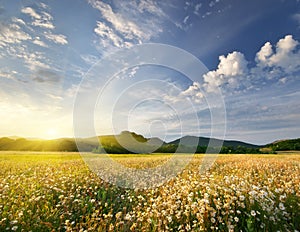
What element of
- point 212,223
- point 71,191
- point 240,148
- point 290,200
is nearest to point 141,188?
point 71,191

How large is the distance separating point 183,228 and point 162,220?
48 centimetres

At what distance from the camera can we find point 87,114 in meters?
11.8

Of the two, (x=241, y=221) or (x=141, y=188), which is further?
(x=141, y=188)

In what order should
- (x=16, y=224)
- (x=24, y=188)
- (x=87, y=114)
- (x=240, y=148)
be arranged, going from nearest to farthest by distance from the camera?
(x=16, y=224)
(x=24, y=188)
(x=87, y=114)
(x=240, y=148)

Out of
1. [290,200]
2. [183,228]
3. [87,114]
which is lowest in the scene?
[183,228]

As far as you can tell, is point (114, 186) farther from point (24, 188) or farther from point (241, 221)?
point (241, 221)

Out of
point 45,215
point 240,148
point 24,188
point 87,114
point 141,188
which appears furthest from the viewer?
point 240,148

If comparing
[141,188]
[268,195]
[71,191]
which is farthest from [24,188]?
[268,195]

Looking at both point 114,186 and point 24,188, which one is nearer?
point 24,188

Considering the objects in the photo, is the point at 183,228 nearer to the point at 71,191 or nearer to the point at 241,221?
the point at 241,221

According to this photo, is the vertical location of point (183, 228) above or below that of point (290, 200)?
below

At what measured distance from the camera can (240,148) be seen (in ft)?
189

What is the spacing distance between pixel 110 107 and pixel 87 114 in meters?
1.13

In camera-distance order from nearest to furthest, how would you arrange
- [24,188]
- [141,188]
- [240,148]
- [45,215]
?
[45,215], [24,188], [141,188], [240,148]
